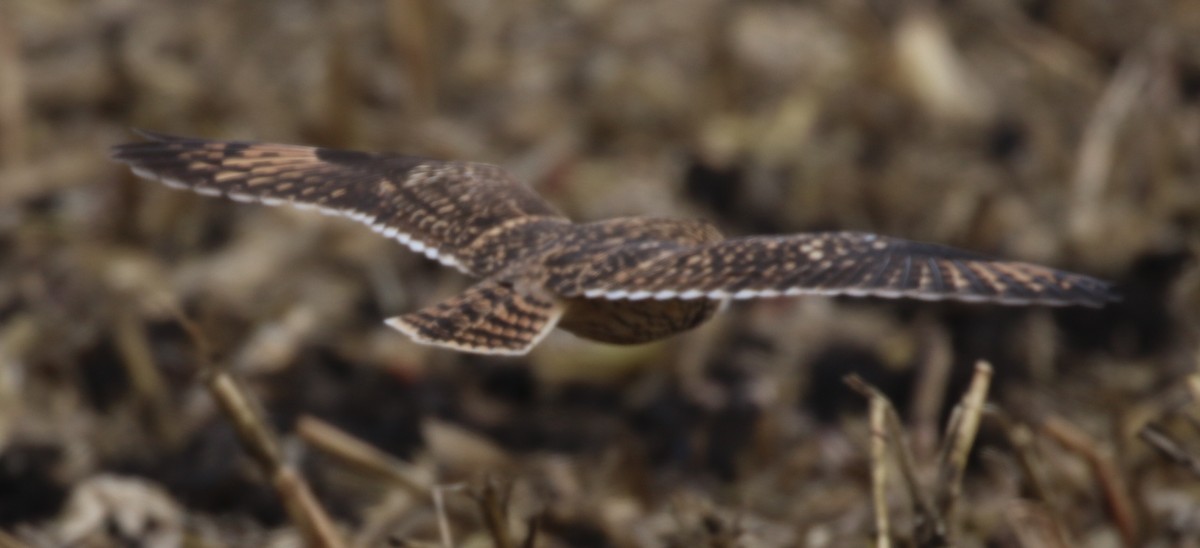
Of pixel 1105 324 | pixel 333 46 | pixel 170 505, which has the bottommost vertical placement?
pixel 170 505

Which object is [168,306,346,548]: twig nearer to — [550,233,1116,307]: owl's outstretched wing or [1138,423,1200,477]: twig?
[550,233,1116,307]: owl's outstretched wing

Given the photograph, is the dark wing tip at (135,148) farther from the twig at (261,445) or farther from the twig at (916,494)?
the twig at (916,494)

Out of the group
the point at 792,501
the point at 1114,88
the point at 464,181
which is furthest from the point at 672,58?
the point at 464,181

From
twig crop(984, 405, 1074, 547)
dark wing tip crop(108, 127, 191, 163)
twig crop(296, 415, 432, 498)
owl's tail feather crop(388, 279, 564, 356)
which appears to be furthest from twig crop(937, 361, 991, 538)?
dark wing tip crop(108, 127, 191, 163)

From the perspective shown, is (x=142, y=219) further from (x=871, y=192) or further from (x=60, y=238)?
(x=871, y=192)

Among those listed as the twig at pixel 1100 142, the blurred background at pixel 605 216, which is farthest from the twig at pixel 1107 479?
the twig at pixel 1100 142

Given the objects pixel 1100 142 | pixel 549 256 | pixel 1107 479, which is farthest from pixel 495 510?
pixel 1100 142
